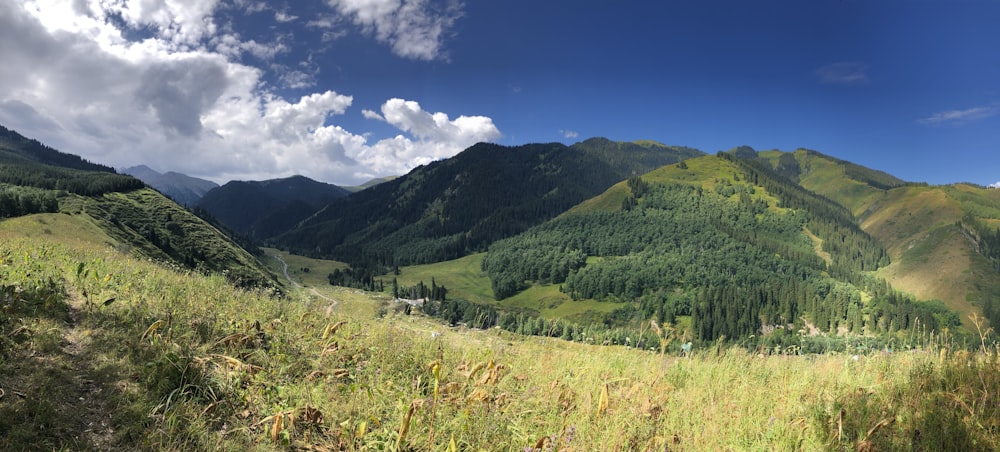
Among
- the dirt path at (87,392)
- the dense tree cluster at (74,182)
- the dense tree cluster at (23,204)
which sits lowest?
the dirt path at (87,392)

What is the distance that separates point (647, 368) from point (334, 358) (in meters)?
5.71

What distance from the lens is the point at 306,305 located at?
10.1 meters

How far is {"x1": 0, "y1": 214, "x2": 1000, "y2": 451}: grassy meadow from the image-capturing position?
439 cm

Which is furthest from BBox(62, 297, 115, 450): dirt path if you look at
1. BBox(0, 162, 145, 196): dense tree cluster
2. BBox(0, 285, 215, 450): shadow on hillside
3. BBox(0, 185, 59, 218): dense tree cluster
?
BBox(0, 162, 145, 196): dense tree cluster

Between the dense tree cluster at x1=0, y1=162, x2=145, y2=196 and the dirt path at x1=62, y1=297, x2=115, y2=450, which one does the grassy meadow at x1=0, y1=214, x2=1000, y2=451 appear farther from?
the dense tree cluster at x1=0, y1=162, x2=145, y2=196

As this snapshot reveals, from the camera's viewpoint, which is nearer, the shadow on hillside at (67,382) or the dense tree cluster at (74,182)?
the shadow on hillside at (67,382)

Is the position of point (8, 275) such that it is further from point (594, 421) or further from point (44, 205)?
point (44, 205)

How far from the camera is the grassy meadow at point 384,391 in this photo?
173 inches

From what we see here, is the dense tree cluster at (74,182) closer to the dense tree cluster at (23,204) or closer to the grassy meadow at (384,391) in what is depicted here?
the dense tree cluster at (23,204)

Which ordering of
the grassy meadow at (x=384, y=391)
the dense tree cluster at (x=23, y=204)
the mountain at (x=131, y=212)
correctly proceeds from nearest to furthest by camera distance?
the grassy meadow at (x=384, y=391), the dense tree cluster at (x=23, y=204), the mountain at (x=131, y=212)

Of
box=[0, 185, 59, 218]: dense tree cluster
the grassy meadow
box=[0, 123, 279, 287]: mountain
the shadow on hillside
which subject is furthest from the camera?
box=[0, 123, 279, 287]: mountain

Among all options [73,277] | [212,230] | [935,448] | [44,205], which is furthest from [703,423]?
[212,230]

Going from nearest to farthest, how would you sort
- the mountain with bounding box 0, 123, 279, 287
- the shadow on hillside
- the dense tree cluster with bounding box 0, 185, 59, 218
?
the shadow on hillside < the dense tree cluster with bounding box 0, 185, 59, 218 < the mountain with bounding box 0, 123, 279, 287

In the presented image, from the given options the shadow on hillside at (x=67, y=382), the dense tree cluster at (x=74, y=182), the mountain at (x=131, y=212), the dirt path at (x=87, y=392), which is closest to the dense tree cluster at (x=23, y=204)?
the mountain at (x=131, y=212)
